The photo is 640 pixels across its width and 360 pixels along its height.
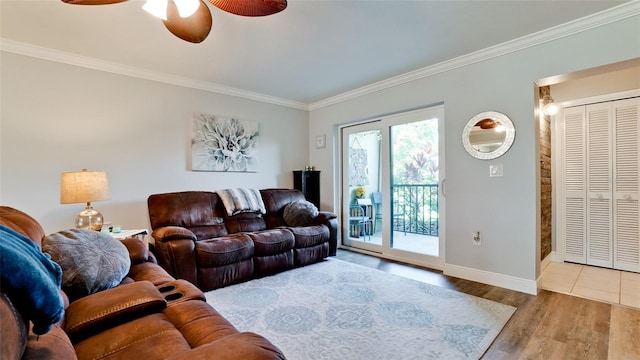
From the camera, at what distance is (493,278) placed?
3.03 meters

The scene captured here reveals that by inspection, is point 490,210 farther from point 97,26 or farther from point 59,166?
point 59,166

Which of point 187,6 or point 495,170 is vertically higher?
point 187,6

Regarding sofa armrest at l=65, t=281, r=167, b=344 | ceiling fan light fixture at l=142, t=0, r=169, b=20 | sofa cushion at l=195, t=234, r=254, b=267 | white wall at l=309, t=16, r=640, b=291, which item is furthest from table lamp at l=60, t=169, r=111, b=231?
white wall at l=309, t=16, r=640, b=291

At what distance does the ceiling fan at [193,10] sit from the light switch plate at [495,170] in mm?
2623

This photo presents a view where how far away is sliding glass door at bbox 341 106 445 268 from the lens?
3.67 meters

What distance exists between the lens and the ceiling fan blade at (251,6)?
1523 millimetres

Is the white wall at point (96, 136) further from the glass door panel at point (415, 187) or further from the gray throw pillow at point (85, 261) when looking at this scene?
the glass door panel at point (415, 187)

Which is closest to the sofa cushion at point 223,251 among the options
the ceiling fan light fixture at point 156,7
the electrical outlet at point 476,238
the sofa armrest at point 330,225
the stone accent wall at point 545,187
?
the sofa armrest at point 330,225

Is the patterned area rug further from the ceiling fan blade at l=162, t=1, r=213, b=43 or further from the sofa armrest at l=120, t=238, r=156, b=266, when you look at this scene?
the ceiling fan blade at l=162, t=1, r=213, b=43

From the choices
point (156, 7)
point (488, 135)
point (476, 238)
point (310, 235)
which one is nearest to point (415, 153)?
point (488, 135)

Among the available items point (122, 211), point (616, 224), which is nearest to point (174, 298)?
point (122, 211)

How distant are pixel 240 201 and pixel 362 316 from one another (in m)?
2.14

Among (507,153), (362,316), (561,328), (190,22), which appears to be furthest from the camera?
(507,153)

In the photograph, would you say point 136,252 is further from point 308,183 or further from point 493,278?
point 493,278
